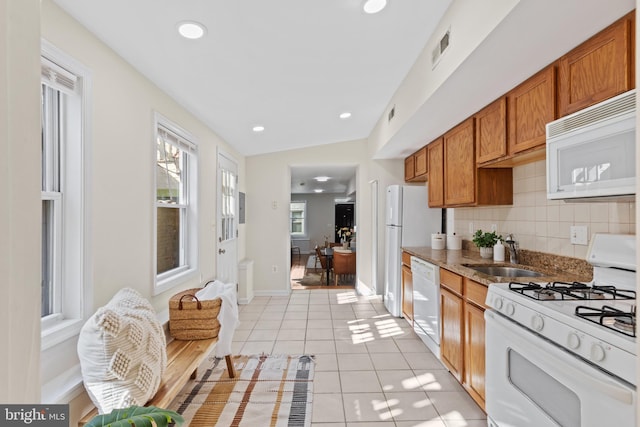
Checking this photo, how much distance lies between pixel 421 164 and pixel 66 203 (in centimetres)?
362

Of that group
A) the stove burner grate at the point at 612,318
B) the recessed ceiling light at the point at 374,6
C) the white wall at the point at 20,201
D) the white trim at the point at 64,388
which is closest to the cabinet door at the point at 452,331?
the stove burner grate at the point at 612,318

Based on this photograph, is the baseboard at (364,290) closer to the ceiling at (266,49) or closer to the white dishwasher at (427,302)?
the white dishwasher at (427,302)

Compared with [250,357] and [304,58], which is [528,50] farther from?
[250,357]

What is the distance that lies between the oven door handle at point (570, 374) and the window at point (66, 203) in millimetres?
2141

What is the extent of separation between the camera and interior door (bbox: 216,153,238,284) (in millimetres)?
3904

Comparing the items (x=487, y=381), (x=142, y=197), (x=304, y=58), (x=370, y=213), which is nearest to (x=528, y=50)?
(x=304, y=58)

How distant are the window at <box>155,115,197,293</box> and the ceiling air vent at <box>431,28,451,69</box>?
2007mm

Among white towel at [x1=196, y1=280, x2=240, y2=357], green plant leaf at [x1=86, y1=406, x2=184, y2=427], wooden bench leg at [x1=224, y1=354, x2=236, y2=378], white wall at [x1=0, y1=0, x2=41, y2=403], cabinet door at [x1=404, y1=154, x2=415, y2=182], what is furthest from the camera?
cabinet door at [x1=404, y1=154, x2=415, y2=182]

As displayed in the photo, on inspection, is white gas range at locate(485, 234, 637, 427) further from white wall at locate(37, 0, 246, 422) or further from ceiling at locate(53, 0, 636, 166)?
white wall at locate(37, 0, 246, 422)

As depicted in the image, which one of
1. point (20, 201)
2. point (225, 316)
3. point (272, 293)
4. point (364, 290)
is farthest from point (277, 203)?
point (20, 201)

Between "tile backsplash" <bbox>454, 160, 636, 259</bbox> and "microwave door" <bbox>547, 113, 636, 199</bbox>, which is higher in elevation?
"microwave door" <bbox>547, 113, 636, 199</bbox>

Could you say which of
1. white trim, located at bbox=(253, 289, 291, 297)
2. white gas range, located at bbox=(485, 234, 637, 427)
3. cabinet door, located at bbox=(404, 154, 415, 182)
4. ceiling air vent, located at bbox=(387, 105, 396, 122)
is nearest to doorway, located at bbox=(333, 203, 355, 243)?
white trim, located at bbox=(253, 289, 291, 297)

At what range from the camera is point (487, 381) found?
6.13ft

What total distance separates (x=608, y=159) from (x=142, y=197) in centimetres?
257
